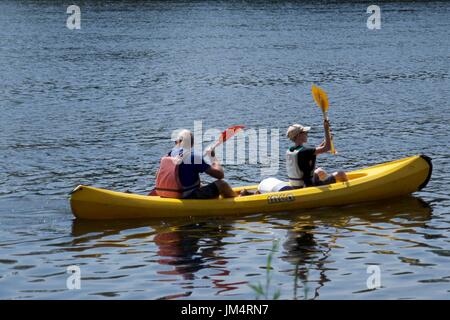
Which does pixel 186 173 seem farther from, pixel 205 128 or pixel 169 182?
pixel 205 128

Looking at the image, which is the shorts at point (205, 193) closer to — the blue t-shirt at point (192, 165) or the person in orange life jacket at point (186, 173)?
the person in orange life jacket at point (186, 173)

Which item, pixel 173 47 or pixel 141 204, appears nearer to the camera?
pixel 141 204

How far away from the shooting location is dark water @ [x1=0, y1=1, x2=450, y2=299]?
12742mm

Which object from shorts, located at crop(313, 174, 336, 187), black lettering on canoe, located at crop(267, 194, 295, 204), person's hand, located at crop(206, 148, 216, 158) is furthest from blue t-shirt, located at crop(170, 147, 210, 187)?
shorts, located at crop(313, 174, 336, 187)

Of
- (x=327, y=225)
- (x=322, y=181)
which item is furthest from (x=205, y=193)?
(x=322, y=181)

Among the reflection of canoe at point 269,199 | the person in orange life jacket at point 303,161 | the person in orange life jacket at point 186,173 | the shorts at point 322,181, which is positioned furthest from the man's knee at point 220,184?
the shorts at point 322,181

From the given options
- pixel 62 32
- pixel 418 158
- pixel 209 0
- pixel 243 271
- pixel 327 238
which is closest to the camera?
pixel 243 271

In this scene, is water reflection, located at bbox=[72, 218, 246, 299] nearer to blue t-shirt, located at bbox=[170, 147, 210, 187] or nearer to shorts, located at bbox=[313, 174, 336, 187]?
blue t-shirt, located at bbox=[170, 147, 210, 187]

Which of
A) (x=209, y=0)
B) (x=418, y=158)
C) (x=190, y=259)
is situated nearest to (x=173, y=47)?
(x=418, y=158)

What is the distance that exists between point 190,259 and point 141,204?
8.33ft

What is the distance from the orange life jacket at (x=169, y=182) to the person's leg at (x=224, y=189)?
0.36 metres

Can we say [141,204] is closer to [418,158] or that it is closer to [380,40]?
[418,158]

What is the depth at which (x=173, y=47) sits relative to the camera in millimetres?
49688
